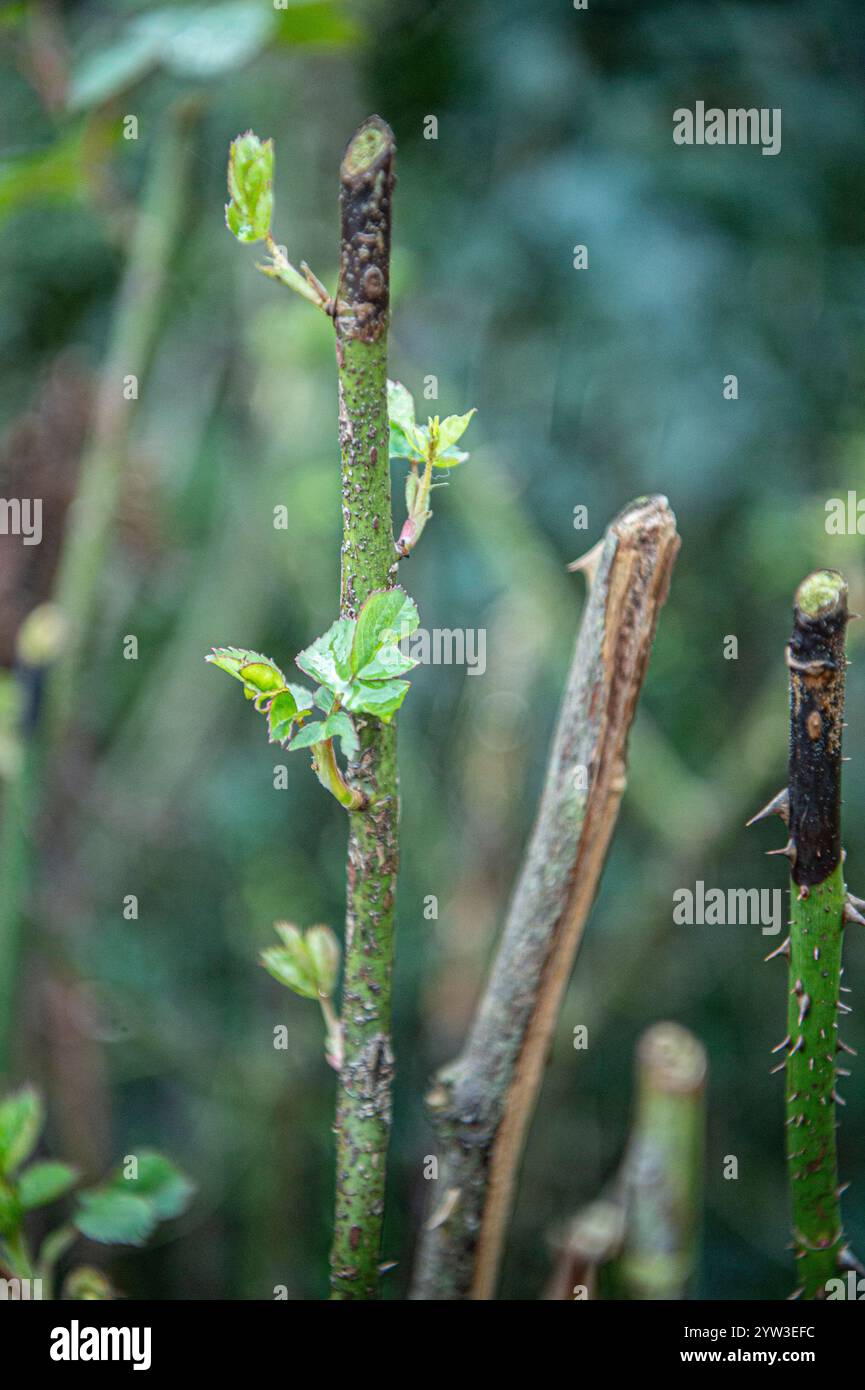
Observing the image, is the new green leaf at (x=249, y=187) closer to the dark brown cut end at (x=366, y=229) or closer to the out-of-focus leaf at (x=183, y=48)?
the dark brown cut end at (x=366, y=229)

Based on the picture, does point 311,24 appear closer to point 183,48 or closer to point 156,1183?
point 183,48

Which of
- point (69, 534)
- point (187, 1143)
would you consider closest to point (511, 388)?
point (69, 534)

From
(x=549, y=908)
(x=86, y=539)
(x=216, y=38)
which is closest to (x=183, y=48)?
(x=216, y=38)

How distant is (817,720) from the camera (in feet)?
0.98

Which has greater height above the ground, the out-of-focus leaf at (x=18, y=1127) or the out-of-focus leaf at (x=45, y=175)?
the out-of-focus leaf at (x=45, y=175)

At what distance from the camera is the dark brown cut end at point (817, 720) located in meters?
0.29

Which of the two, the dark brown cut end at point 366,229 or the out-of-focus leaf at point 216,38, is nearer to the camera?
the dark brown cut end at point 366,229

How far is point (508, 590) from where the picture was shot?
1.09 metres

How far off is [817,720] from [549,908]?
11 cm

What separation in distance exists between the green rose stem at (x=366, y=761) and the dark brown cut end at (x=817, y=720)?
110 millimetres

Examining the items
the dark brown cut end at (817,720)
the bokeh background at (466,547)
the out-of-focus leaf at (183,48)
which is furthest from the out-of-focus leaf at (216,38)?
the dark brown cut end at (817,720)

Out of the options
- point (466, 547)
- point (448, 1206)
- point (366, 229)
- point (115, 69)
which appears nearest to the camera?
point (366, 229)

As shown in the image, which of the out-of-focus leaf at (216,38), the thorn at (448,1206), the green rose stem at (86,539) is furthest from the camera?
the out-of-focus leaf at (216,38)

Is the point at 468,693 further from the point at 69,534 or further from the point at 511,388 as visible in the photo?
the point at 69,534
